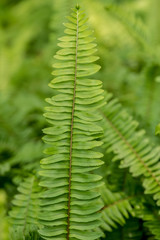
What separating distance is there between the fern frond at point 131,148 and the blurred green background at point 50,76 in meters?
0.29

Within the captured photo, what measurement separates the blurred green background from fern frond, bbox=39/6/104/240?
0.21 m

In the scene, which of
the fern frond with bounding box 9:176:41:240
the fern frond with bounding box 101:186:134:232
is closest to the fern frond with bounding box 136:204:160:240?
the fern frond with bounding box 101:186:134:232

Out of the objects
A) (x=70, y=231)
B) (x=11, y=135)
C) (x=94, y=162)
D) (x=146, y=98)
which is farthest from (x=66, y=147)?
(x=11, y=135)

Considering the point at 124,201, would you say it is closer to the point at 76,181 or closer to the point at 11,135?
the point at 76,181

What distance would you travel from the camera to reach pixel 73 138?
106cm

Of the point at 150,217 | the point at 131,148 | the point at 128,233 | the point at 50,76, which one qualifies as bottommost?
the point at 128,233

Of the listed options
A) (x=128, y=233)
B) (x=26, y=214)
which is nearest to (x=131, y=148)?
(x=128, y=233)

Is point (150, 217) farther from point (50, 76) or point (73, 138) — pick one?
point (50, 76)

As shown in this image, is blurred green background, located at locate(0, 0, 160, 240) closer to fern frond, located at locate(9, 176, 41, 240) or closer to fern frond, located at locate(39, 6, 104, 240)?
fern frond, located at locate(9, 176, 41, 240)

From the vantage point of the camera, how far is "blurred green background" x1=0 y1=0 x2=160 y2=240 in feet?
5.77

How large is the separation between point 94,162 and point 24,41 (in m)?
2.80

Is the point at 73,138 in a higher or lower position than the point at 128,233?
higher

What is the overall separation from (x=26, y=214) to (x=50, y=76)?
1774mm

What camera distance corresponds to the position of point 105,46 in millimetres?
2939
